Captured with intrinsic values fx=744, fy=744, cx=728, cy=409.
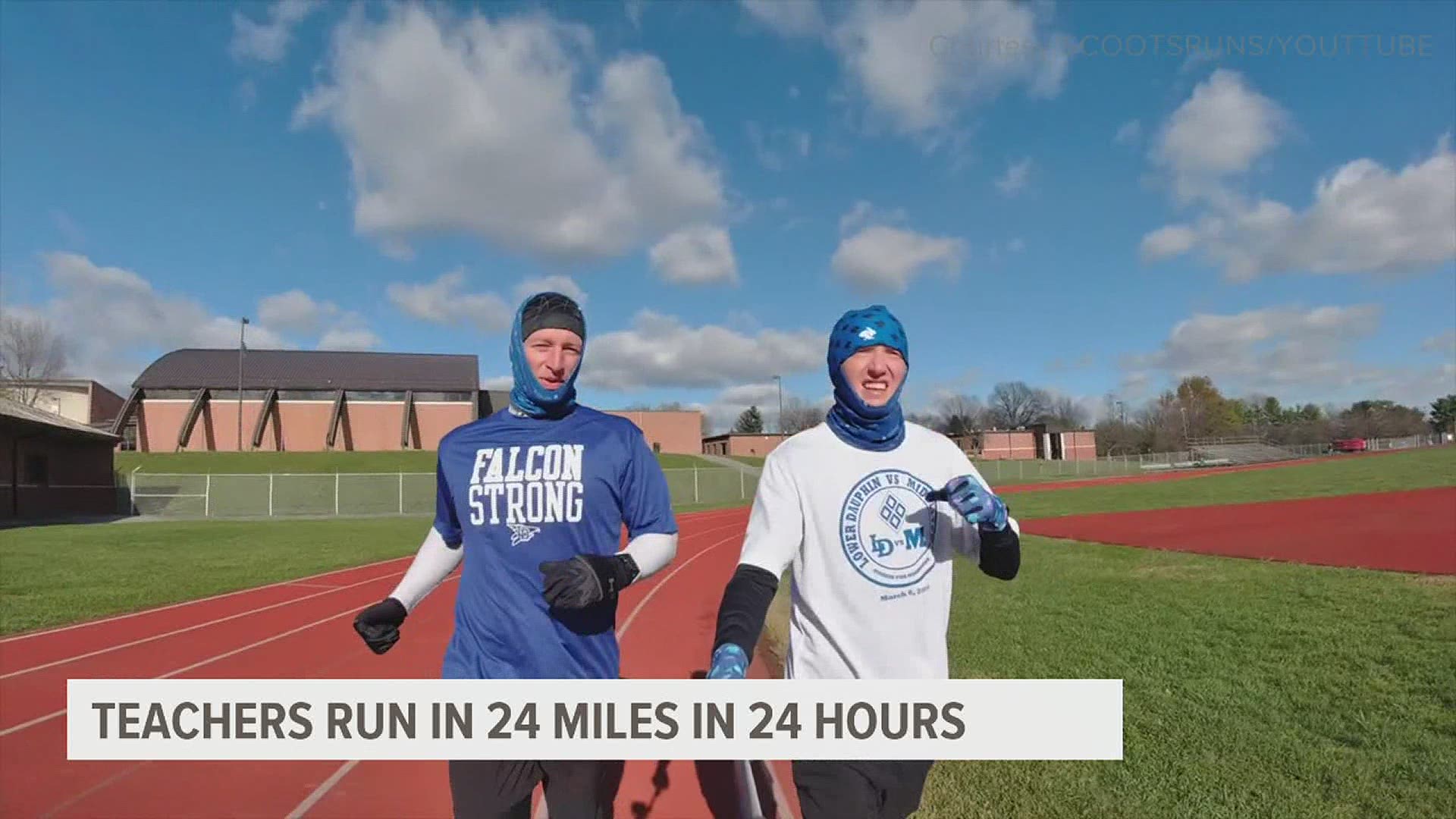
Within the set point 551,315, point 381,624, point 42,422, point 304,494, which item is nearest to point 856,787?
Answer: point 381,624

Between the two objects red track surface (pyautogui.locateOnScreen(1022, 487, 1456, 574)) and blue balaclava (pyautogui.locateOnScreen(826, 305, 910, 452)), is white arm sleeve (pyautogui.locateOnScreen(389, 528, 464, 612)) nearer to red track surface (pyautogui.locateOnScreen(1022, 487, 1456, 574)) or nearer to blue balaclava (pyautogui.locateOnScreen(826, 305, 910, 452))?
blue balaclava (pyautogui.locateOnScreen(826, 305, 910, 452))

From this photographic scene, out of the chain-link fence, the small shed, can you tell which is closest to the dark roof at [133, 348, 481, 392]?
the small shed

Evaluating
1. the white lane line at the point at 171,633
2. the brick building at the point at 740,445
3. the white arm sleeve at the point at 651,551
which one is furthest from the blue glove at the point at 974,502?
the brick building at the point at 740,445

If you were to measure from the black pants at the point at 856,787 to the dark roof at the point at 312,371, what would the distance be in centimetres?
5529

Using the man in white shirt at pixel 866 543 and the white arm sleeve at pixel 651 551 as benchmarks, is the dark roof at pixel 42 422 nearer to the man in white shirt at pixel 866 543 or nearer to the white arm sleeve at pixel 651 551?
the white arm sleeve at pixel 651 551

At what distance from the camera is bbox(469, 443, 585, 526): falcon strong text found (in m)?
2.14

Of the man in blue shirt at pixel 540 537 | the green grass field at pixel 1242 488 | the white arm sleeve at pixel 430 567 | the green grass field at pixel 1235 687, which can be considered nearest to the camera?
the man in blue shirt at pixel 540 537

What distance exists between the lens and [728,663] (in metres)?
1.74

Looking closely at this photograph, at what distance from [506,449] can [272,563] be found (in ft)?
55.1

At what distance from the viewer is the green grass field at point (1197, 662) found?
13.3 ft

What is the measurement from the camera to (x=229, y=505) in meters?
32.0

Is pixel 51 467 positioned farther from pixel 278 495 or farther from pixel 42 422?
pixel 278 495

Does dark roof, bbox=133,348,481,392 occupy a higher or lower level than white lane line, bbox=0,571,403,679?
higher
